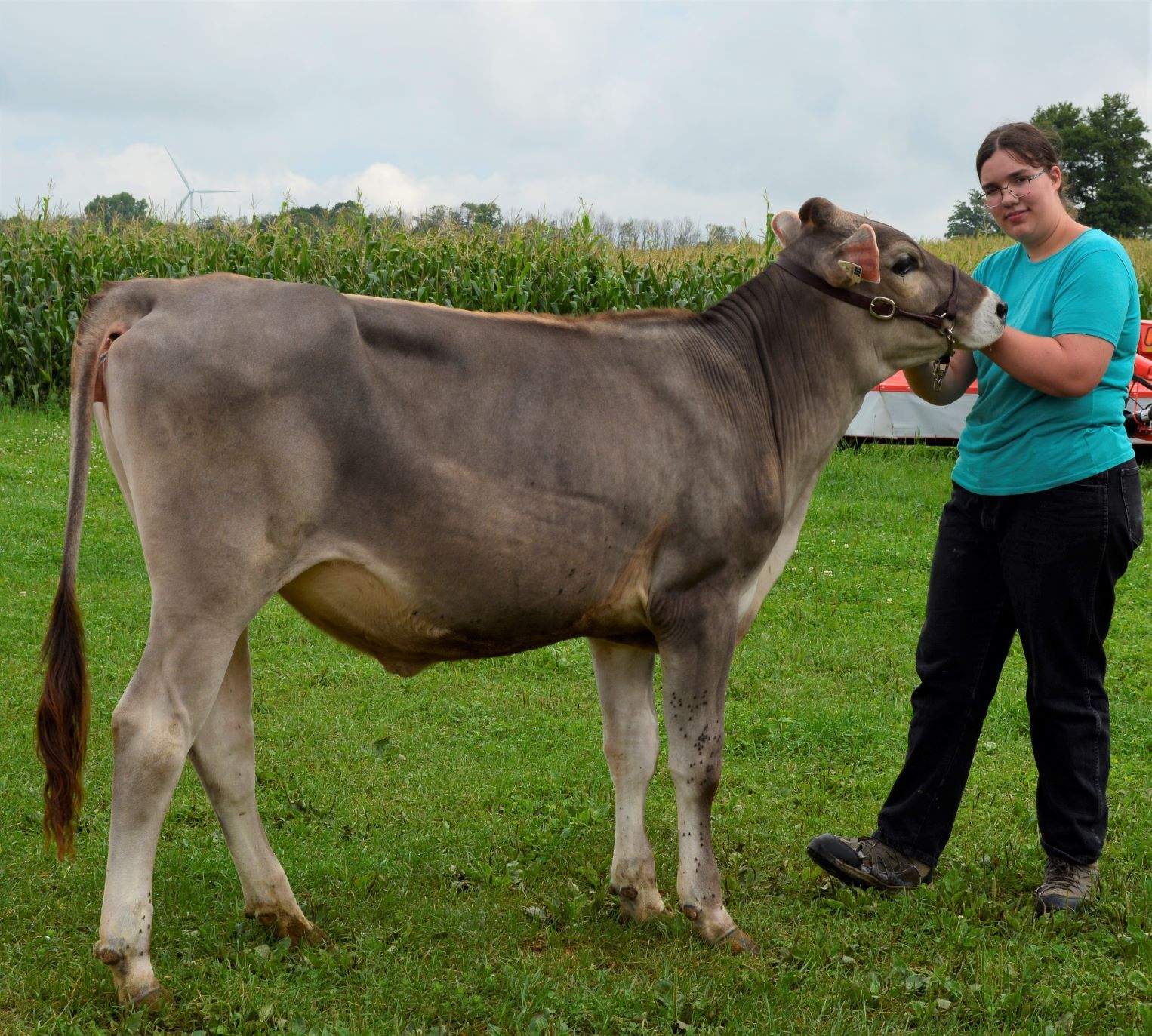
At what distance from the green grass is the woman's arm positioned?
2055 mm

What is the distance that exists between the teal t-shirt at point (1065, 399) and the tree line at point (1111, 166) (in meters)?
58.8

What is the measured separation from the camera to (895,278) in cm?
455

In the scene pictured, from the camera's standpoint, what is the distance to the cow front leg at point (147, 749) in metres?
3.46

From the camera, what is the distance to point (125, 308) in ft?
12.1

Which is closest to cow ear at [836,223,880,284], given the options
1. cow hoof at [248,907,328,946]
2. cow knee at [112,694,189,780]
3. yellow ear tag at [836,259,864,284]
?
yellow ear tag at [836,259,864,284]

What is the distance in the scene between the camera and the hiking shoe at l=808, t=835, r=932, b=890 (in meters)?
4.79

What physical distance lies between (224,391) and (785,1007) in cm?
270

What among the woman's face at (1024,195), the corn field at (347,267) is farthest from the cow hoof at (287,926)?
the corn field at (347,267)

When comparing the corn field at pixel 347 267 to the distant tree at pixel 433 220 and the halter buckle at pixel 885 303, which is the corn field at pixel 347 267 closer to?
the distant tree at pixel 433 220

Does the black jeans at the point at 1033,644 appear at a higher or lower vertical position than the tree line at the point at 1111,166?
lower

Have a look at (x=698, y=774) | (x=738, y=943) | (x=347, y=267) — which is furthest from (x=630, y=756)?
→ (x=347, y=267)

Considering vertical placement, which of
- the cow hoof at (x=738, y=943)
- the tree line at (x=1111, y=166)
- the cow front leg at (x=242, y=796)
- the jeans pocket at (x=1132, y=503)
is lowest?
the cow hoof at (x=738, y=943)

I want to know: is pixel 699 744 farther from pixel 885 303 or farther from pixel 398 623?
pixel 885 303

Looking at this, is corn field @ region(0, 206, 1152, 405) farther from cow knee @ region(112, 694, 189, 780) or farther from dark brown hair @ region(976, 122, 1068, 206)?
cow knee @ region(112, 694, 189, 780)
